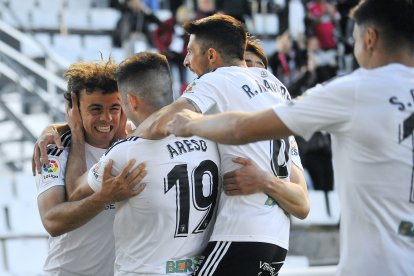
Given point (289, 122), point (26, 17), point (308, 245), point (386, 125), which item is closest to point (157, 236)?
point (289, 122)

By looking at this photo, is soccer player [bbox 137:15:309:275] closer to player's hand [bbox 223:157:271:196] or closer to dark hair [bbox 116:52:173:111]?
player's hand [bbox 223:157:271:196]

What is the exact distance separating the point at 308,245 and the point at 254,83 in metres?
6.39

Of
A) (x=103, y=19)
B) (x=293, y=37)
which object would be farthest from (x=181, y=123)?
(x=103, y=19)

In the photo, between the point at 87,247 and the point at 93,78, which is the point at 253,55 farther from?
the point at 87,247

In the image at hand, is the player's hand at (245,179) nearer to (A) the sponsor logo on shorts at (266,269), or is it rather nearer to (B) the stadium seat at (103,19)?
(A) the sponsor logo on shorts at (266,269)

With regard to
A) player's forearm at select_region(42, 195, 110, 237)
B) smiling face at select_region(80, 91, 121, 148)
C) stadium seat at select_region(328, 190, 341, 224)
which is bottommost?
stadium seat at select_region(328, 190, 341, 224)

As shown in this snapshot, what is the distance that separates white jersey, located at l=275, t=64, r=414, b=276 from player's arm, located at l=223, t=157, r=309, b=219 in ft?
2.59

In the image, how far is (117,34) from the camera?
13.5m

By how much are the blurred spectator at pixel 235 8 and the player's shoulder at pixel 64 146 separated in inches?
324

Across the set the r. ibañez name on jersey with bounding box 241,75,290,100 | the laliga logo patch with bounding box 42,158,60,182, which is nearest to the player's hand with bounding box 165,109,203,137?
the r. ibañez name on jersey with bounding box 241,75,290,100

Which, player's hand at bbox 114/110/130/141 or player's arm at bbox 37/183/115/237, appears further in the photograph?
player's hand at bbox 114/110/130/141

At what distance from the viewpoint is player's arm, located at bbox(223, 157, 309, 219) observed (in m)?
4.56

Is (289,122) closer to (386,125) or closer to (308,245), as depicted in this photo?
(386,125)

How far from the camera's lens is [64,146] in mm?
5160
